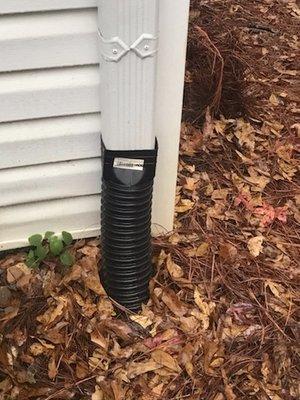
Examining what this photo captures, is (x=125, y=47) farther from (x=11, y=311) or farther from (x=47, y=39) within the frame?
(x=11, y=311)

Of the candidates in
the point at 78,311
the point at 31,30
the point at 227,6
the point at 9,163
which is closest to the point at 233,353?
the point at 78,311

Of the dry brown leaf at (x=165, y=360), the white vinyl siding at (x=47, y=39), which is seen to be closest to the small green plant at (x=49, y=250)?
the dry brown leaf at (x=165, y=360)

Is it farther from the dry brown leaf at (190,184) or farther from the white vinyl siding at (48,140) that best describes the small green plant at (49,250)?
the dry brown leaf at (190,184)

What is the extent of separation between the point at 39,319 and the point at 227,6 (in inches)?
133

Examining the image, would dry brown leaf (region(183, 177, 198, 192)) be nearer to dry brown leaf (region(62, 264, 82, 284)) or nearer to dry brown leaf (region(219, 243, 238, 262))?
dry brown leaf (region(219, 243, 238, 262))

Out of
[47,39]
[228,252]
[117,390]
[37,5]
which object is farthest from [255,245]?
[37,5]

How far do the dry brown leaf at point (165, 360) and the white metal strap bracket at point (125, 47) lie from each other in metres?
1.13

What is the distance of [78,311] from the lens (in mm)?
2492

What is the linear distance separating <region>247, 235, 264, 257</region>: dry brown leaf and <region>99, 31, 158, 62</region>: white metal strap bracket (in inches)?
45.9

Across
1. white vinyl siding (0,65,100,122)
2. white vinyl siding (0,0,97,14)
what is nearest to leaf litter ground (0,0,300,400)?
white vinyl siding (0,65,100,122)

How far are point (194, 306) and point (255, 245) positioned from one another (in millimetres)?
492

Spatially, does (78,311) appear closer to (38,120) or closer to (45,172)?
(45,172)

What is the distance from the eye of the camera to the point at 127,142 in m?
2.26

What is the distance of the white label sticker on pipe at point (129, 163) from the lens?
2.29m
